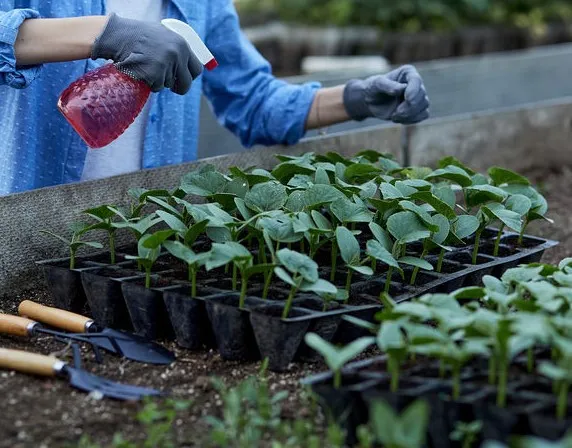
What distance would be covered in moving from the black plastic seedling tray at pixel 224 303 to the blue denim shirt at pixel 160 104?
493 millimetres

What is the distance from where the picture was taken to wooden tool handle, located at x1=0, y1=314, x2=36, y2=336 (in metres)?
1.95

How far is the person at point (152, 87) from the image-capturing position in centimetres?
222

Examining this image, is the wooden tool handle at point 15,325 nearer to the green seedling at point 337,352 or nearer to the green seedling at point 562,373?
the green seedling at point 337,352

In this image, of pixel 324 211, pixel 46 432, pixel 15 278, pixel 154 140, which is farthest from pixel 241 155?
pixel 46 432

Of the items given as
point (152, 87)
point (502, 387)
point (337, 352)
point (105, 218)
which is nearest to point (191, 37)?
point (152, 87)

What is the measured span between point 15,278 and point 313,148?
1116mm

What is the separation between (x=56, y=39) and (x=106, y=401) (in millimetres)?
878

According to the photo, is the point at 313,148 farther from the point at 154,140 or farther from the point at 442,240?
the point at 442,240

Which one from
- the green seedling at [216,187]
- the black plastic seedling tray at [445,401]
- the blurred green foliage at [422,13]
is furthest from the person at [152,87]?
the blurred green foliage at [422,13]

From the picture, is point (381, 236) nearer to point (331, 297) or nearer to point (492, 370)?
point (331, 297)

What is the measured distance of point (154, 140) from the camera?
2803 mm

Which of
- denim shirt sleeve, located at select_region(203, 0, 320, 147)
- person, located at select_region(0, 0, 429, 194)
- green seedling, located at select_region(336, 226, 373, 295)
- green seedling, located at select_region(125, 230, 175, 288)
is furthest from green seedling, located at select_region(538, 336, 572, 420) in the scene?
denim shirt sleeve, located at select_region(203, 0, 320, 147)

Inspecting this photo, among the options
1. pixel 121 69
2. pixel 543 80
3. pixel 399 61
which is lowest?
pixel 399 61

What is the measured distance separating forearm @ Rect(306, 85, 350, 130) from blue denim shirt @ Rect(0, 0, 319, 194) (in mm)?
27
